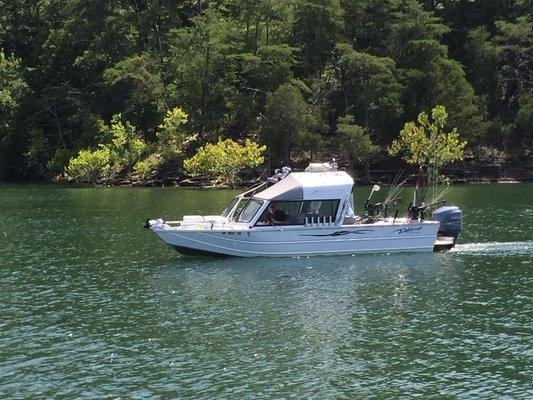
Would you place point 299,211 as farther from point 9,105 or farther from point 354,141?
point 9,105

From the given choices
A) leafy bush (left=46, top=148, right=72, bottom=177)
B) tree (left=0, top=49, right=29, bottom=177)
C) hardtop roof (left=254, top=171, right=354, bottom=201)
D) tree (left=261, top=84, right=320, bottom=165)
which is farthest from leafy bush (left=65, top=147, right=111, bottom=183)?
hardtop roof (left=254, top=171, right=354, bottom=201)

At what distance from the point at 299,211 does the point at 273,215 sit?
1.36 metres

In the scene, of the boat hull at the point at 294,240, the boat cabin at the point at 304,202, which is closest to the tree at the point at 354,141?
the boat hull at the point at 294,240

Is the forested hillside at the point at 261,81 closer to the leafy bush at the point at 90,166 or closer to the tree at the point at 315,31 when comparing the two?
the tree at the point at 315,31

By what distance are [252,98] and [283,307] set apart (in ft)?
230

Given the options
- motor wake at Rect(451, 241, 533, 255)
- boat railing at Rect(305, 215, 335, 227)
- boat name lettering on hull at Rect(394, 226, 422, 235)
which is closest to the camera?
boat railing at Rect(305, 215, 335, 227)

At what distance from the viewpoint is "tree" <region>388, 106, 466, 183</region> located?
8906 cm

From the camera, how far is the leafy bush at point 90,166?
97062 mm

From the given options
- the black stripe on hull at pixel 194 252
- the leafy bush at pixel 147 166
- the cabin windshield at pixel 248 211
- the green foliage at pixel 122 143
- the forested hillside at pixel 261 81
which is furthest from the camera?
the green foliage at pixel 122 143

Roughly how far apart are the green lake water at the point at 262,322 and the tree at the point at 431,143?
137 feet

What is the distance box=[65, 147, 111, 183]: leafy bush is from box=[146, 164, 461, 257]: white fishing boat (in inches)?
2311

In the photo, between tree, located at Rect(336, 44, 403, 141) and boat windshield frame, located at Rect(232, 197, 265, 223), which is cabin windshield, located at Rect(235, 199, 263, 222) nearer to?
boat windshield frame, located at Rect(232, 197, 265, 223)

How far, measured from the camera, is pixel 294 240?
1578 inches

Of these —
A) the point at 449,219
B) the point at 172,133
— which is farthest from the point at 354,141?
the point at 449,219
